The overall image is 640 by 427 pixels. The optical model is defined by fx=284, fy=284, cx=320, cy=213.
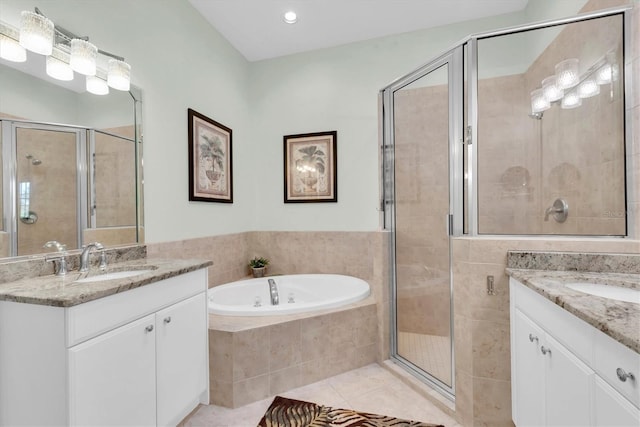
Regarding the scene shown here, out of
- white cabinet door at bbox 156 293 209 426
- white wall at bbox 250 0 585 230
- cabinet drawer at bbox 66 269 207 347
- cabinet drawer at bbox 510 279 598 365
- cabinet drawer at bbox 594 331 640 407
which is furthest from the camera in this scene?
white wall at bbox 250 0 585 230

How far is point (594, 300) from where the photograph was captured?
0.93 meters

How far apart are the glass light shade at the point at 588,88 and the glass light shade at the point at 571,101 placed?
0.02 m

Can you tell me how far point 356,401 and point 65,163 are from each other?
7.11 ft

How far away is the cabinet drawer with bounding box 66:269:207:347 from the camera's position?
3.24 feet

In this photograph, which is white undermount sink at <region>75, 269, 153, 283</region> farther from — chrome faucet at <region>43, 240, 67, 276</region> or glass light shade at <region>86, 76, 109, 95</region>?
glass light shade at <region>86, 76, 109, 95</region>

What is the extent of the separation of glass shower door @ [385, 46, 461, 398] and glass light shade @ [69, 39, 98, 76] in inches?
79.7

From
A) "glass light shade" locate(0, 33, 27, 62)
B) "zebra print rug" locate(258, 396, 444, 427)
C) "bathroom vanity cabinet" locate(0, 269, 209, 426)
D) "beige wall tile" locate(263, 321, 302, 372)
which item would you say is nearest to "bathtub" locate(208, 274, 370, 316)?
"beige wall tile" locate(263, 321, 302, 372)

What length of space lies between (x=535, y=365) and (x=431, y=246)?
1.01 m

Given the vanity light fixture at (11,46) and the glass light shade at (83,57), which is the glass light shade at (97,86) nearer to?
the glass light shade at (83,57)

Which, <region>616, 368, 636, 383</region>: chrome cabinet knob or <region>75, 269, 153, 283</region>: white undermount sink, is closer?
<region>616, 368, 636, 383</region>: chrome cabinet knob

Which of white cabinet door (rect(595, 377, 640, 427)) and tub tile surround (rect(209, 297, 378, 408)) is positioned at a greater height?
white cabinet door (rect(595, 377, 640, 427))

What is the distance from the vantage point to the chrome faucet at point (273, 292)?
259 centimetres

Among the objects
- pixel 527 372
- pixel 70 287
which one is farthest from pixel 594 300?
pixel 70 287

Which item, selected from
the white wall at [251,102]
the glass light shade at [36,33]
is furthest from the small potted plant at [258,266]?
the glass light shade at [36,33]
